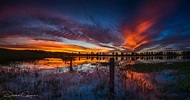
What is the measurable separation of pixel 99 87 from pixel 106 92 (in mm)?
1341

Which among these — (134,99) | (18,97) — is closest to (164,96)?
(134,99)

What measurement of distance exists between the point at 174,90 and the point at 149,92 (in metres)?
2.39

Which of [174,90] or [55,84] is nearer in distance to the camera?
[174,90]

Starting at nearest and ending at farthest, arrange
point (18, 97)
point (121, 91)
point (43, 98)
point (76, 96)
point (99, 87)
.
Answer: point (18, 97) < point (43, 98) < point (76, 96) < point (121, 91) < point (99, 87)

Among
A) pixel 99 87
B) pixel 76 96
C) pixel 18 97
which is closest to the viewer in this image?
pixel 18 97

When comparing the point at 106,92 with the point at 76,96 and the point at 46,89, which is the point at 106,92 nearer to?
the point at 76,96

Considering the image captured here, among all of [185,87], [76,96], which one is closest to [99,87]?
[76,96]

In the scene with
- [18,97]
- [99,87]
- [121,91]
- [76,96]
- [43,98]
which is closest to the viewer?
[18,97]

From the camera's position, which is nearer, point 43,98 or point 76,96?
point 43,98

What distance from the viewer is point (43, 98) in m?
11.6

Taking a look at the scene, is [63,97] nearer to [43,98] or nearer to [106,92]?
[43,98]

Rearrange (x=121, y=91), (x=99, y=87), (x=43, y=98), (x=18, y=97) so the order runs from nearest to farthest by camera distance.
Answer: (x=18, y=97) < (x=43, y=98) < (x=121, y=91) < (x=99, y=87)

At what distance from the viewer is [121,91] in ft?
44.7

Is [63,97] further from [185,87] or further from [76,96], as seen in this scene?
[185,87]
